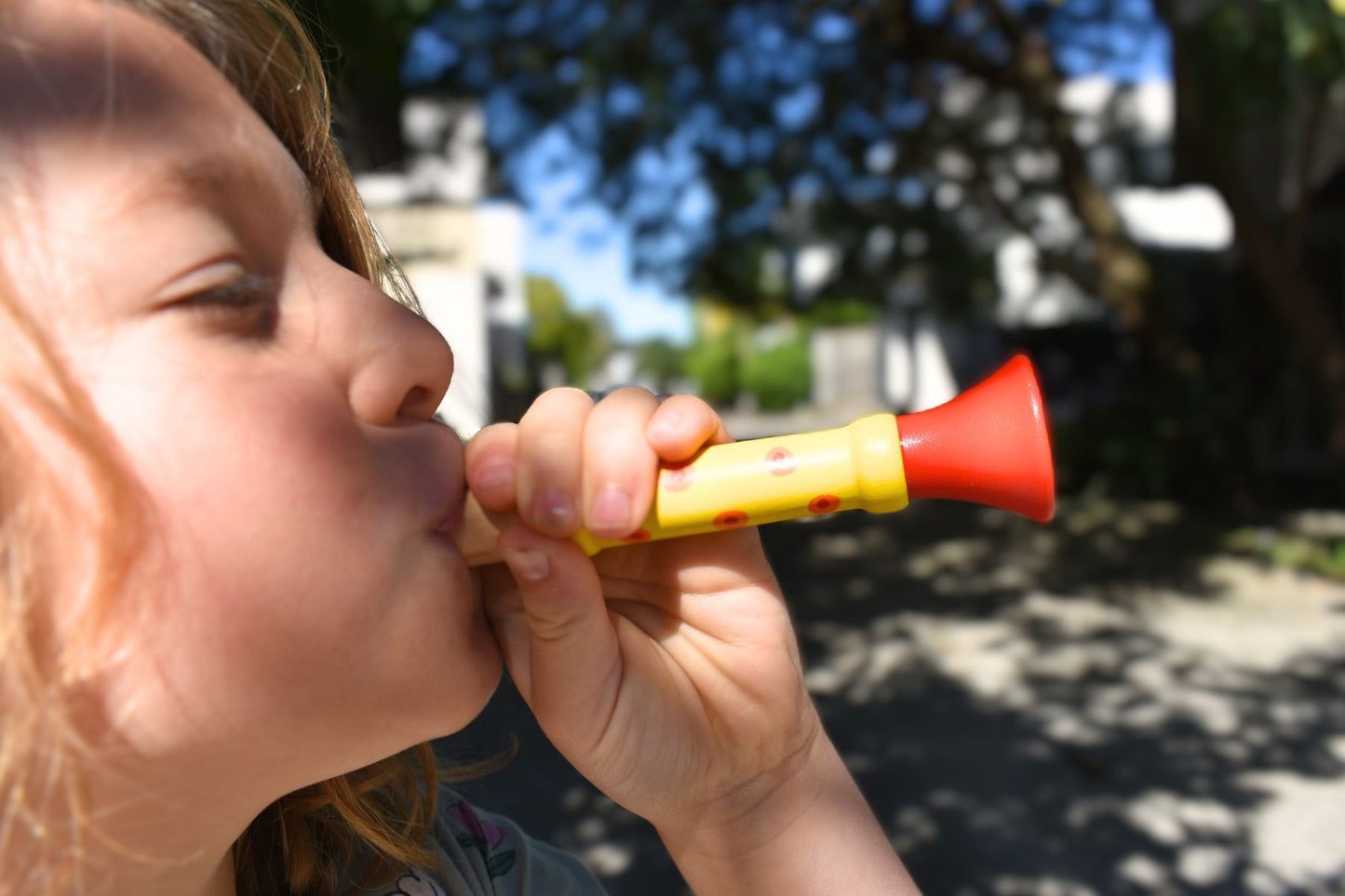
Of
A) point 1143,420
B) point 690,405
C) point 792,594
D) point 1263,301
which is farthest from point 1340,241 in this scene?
point 690,405

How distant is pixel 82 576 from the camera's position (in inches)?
32.4

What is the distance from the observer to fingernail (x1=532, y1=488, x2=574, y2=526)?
1014 millimetres

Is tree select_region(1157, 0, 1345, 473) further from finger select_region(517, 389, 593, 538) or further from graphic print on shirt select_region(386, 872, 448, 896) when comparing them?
graphic print on shirt select_region(386, 872, 448, 896)

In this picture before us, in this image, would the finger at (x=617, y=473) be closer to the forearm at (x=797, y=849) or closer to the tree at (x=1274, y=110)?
the forearm at (x=797, y=849)

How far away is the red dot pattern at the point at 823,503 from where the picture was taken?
1031 mm

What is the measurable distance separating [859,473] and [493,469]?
35 centimetres

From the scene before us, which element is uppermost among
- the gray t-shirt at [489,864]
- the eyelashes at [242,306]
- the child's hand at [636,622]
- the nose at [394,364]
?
the eyelashes at [242,306]

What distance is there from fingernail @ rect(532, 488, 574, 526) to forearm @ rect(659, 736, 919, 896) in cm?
51

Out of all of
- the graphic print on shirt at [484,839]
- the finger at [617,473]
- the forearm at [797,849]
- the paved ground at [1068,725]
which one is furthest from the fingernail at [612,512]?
the paved ground at [1068,725]

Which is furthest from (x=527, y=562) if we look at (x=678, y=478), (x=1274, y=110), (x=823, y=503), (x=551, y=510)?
(x=1274, y=110)

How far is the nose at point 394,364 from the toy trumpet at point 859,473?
119mm

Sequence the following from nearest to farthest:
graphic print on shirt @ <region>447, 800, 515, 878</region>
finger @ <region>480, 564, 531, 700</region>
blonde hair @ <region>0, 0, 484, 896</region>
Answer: blonde hair @ <region>0, 0, 484, 896</region> → finger @ <region>480, 564, 531, 700</region> → graphic print on shirt @ <region>447, 800, 515, 878</region>

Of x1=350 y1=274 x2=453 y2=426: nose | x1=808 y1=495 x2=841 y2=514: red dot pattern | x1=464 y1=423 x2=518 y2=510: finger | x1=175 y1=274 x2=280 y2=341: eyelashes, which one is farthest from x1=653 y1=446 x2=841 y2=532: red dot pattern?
x1=175 y1=274 x2=280 y2=341: eyelashes

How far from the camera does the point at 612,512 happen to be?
101 cm
